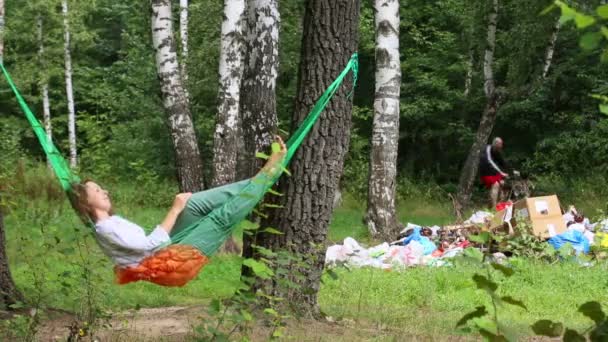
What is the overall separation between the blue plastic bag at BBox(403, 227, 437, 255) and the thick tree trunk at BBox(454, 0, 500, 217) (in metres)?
6.55

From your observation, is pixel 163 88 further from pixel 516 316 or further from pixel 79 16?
pixel 79 16

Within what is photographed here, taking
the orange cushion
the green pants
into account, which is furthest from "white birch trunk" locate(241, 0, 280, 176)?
the orange cushion

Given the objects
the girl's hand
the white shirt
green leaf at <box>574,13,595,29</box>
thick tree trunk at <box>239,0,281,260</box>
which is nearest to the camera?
green leaf at <box>574,13,595,29</box>

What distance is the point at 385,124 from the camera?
11289mm

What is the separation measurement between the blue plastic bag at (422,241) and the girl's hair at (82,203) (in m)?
5.70

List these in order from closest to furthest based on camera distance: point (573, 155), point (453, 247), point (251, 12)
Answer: point (251, 12), point (453, 247), point (573, 155)

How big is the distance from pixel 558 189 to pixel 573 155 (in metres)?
1.70

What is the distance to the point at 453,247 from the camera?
32.1 ft

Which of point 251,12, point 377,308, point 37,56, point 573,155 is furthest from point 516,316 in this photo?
point 37,56

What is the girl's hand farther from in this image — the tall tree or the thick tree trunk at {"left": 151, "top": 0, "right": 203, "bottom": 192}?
the thick tree trunk at {"left": 151, "top": 0, "right": 203, "bottom": 192}

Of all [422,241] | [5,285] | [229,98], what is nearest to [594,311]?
[5,285]

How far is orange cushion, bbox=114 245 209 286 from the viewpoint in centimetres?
440

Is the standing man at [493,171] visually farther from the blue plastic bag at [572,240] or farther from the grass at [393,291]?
the grass at [393,291]

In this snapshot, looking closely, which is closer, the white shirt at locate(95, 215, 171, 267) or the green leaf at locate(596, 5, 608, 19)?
the green leaf at locate(596, 5, 608, 19)
